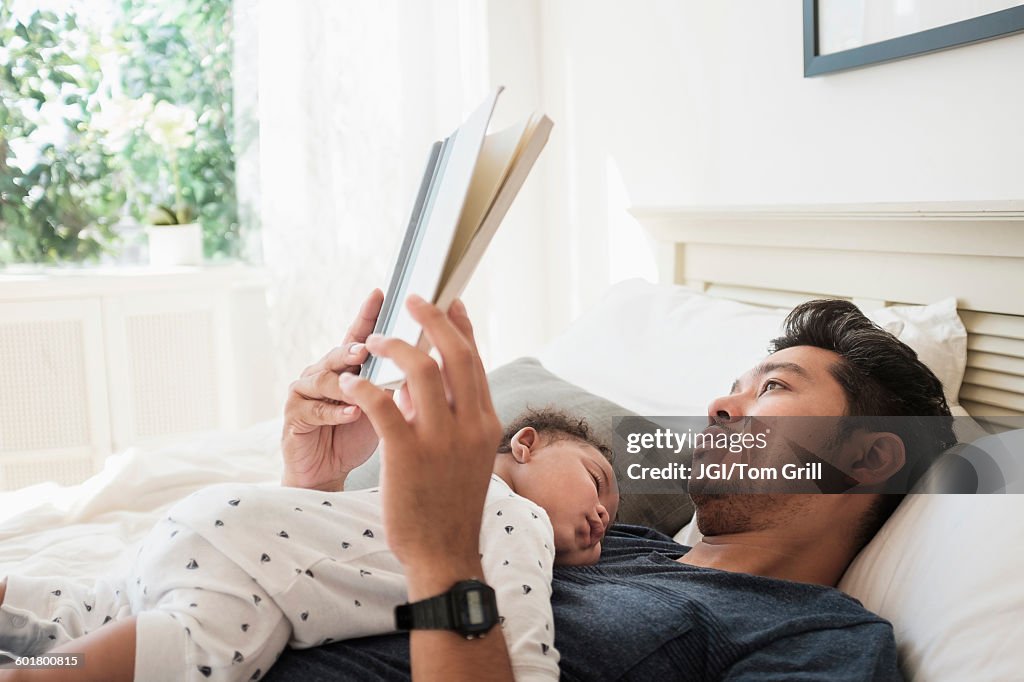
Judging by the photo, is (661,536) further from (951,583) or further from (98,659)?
(98,659)

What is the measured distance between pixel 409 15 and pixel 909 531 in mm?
2572

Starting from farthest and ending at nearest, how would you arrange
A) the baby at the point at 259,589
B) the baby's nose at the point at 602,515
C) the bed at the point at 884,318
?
1. the baby's nose at the point at 602,515
2. the bed at the point at 884,318
3. the baby at the point at 259,589

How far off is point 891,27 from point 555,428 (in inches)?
36.2

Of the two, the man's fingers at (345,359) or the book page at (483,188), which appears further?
the man's fingers at (345,359)

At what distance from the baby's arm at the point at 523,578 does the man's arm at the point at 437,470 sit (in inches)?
2.2

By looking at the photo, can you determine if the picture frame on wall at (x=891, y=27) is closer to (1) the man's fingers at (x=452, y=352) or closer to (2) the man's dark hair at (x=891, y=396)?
(2) the man's dark hair at (x=891, y=396)

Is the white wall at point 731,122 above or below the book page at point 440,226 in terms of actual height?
above

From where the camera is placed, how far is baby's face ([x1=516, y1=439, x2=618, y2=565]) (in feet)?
3.84

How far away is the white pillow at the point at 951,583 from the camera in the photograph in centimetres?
92

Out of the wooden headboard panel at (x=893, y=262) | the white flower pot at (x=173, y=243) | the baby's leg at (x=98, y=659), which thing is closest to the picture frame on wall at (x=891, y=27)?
the wooden headboard panel at (x=893, y=262)

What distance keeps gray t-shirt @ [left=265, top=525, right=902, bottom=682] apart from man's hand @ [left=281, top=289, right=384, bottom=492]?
300 millimetres

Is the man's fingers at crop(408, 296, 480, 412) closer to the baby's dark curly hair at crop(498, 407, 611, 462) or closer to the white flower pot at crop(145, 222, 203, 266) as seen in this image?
the baby's dark curly hair at crop(498, 407, 611, 462)

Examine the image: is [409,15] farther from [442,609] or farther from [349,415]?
[442,609]

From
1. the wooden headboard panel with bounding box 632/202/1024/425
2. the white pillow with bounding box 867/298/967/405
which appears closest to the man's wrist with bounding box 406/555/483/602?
the white pillow with bounding box 867/298/967/405
